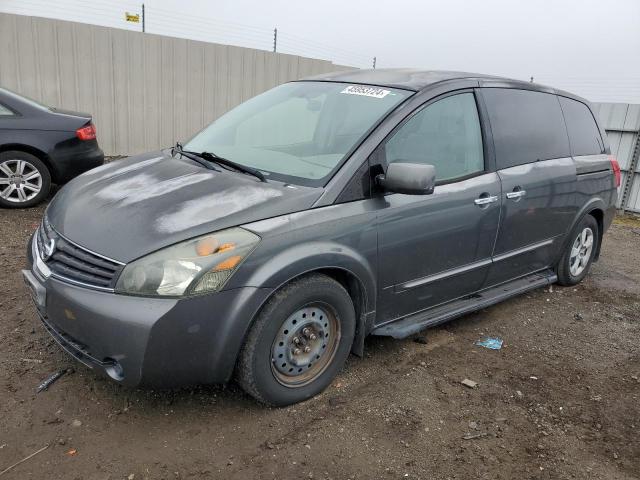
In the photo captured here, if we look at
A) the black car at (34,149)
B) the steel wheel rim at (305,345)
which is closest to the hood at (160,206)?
the steel wheel rim at (305,345)

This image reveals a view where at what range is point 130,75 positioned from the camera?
1021cm

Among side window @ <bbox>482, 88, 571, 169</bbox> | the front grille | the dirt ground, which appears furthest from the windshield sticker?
the front grille

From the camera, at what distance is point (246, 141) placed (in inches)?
140

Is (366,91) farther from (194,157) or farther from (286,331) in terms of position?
(286,331)

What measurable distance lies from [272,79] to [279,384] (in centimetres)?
1027

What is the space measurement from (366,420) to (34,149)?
207 inches

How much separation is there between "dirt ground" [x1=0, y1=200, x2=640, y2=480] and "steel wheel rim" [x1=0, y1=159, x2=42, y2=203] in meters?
2.85

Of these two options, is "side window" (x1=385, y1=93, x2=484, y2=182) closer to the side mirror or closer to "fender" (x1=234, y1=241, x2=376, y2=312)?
the side mirror

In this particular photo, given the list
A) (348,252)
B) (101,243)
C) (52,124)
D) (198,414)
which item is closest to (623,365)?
(348,252)

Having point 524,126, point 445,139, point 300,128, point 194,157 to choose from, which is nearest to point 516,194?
point 524,126

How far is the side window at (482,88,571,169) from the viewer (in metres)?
3.82

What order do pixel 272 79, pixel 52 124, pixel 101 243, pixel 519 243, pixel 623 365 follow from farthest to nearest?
pixel 272 79 < pixel 52 124 < pixel 519 243 < pixel 623 365 < pixel 101 243

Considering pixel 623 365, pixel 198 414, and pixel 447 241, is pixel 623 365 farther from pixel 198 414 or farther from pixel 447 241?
pixel 198 414

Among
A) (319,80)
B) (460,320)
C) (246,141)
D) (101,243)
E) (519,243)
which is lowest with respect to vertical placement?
(460,320)
